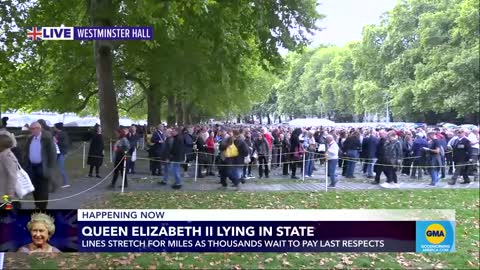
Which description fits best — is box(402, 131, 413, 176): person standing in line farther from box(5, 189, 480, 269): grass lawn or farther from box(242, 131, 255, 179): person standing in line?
box(242, 131, 255, 179): person standing in line

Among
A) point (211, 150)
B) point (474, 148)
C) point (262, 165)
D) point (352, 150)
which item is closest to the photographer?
point (474, 148)

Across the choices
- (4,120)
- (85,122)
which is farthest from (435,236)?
(4,120)

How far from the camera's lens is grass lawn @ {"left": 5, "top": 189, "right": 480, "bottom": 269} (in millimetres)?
3023

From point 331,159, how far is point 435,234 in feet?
4.44

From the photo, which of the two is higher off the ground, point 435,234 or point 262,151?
point 262,151

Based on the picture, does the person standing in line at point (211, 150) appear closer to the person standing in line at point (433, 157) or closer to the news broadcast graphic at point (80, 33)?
the news broadcast graphic at point (80, 33)

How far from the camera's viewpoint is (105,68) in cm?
312

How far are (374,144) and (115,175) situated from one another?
2130 mm

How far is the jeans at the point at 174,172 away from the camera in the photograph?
3072 mm

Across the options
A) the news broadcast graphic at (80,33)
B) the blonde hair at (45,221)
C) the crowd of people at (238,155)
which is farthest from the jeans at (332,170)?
the blonde hair at (45,221)

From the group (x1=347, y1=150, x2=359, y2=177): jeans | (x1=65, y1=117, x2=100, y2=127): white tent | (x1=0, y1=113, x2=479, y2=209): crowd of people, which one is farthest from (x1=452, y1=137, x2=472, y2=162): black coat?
Result: (x1=65, y1=117, x2=100, y2=127): white tent

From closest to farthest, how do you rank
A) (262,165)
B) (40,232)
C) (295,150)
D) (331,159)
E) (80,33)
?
1. (80,33)
2. (40,232)
3. (262,165)
4. (331,159)
5. (295,150)

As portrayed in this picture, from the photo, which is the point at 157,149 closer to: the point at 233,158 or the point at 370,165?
the point at 233,158

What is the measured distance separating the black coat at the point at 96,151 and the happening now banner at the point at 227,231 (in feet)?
1.04
